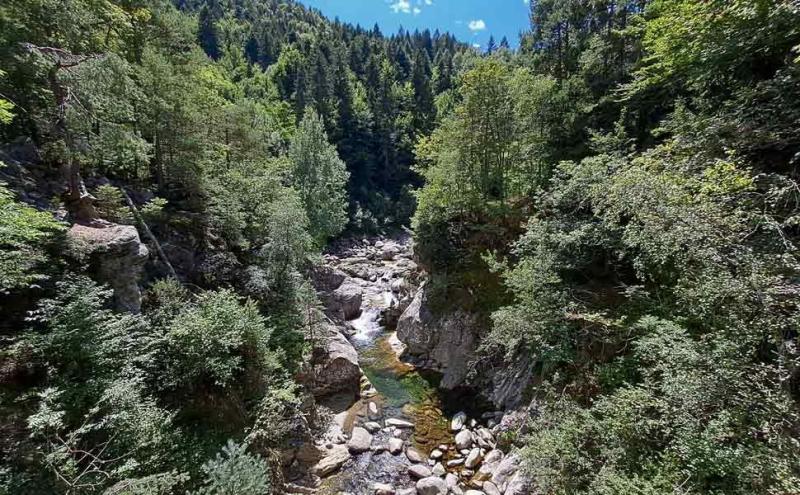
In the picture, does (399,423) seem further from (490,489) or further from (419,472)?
(490,489)

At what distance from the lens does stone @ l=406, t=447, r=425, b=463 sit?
1111 centimetres

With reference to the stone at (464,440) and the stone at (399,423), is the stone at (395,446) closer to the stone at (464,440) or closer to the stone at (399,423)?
the stone at (399,423)

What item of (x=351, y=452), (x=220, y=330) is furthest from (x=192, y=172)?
(x=351, y=452)

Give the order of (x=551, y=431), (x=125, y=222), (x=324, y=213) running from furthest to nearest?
(x=324, y=213)
(x=125, y=222)
(x=551, y=431)

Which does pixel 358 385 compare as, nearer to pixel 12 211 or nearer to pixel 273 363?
pixel 273 363

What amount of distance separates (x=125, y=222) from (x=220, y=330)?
18.6 feet

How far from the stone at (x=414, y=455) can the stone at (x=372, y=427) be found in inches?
59.9

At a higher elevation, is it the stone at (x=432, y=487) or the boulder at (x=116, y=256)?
the boulder at (x=116, y=256)

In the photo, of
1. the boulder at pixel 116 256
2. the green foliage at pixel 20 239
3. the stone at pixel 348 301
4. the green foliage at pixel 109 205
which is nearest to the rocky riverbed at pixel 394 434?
the stone at pixel 348 301

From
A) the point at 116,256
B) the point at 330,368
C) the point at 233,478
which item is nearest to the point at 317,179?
the point at 330,368

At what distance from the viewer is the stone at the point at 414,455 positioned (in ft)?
36.4

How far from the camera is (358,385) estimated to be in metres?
14.8

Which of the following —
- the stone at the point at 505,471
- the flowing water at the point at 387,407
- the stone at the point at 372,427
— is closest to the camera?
the stone at the point at 505,471

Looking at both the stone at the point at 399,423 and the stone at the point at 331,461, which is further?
the stone at the point at 399,423
